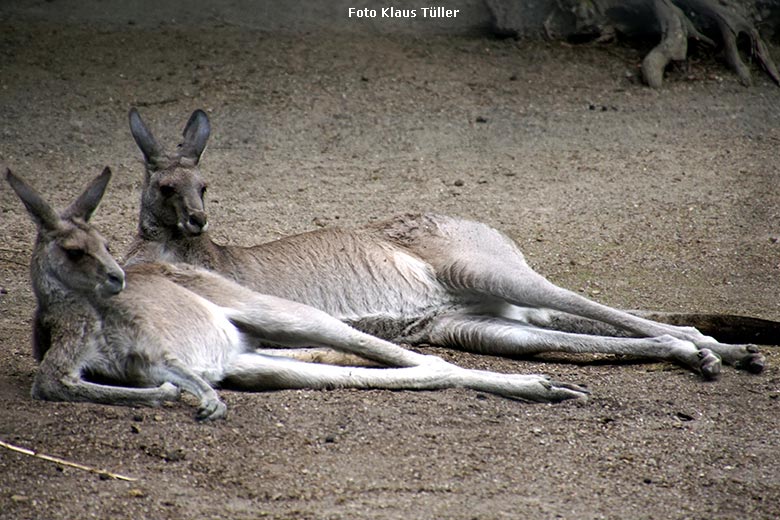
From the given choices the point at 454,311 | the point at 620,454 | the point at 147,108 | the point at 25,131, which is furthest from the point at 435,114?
the point at 620,454

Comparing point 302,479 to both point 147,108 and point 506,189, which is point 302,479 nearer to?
point 506,189

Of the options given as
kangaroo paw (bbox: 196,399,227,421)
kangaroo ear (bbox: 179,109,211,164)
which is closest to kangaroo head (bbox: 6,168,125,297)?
kangaroo paw (bbox: 196,399,227,421)

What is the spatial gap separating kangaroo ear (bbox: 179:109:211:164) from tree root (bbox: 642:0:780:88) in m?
5.55

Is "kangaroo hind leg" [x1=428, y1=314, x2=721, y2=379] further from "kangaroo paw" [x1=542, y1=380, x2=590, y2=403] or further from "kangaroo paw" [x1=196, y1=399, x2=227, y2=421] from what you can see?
"kangaroo paw" [x1=196, y1=399, x2=227, y2=421]

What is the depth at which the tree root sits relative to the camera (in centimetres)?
1032

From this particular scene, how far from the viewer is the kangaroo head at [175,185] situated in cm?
545

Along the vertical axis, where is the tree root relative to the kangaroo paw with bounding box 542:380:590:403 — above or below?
above

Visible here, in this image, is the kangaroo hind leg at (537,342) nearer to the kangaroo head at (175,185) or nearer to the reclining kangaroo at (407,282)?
the reclining kangaroo at (407,282)

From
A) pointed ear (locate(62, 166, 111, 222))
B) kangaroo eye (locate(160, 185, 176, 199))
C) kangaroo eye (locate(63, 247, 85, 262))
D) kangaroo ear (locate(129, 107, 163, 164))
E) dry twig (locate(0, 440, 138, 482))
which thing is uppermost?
kangaroo ear (locate(129, 107, 163, 164))

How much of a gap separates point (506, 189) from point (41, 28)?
4991 mm

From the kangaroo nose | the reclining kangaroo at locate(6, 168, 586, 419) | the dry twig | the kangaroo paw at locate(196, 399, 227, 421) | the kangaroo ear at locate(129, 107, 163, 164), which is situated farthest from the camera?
the kangaroo ear at locate(129, 107, 163, 164)

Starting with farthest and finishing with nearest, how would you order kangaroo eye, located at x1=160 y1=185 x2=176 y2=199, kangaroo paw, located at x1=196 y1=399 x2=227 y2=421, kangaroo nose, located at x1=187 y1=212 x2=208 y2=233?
kangaroo eye, located at x1=160 y1=185 x2=176 y2=199 < kangaroo nose, located at x1=187 y1=212 x2=208 y2=233 < kangaroo paw, located at x1=196 y1=399 x2=227 y2=421

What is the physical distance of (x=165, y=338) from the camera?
446 centimetres

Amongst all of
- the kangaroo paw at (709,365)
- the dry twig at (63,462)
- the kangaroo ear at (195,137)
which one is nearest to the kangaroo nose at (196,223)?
the kangaroo ear at (195,137)
